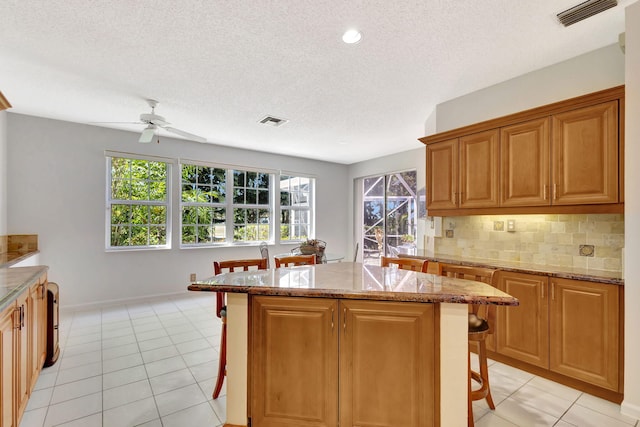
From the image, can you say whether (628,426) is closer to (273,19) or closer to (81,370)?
(273,19)

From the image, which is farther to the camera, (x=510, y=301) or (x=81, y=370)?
(x=81, y=370)

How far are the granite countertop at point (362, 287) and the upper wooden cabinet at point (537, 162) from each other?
1.40m

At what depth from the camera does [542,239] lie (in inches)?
111

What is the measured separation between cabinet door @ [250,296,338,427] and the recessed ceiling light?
1.86 m

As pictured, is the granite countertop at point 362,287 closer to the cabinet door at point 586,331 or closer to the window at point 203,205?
the cabinet door at point 586,331

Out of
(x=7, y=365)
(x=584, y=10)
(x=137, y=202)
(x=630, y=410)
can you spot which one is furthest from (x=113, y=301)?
(x=584, y=10)

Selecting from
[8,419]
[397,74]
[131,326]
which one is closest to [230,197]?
[131,326]

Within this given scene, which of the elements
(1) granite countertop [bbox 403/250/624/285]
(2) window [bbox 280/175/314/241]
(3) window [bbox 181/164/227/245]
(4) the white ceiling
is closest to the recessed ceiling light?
(4) the white ceiling

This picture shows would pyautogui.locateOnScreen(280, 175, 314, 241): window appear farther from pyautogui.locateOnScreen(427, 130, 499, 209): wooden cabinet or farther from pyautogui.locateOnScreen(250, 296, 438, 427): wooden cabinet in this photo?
pyautogui.locateOnScreen(250, 296, 438, 427): wooden cabinet

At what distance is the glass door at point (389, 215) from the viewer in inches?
233

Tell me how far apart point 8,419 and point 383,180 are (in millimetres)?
6041

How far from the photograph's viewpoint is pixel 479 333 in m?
1.78

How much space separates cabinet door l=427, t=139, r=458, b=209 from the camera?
10.6 ft

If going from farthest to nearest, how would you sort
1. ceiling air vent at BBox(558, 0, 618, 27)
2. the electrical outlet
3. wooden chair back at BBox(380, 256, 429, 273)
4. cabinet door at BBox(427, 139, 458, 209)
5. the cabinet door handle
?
cabinet door at BBox(427, 139, 458, 209)
the electrical outlet
wooden chair back at BBox(380, 256, 429, 273)
ceiling air vent at BBox(558, 0, 618, 27)
the cabinet door handle
